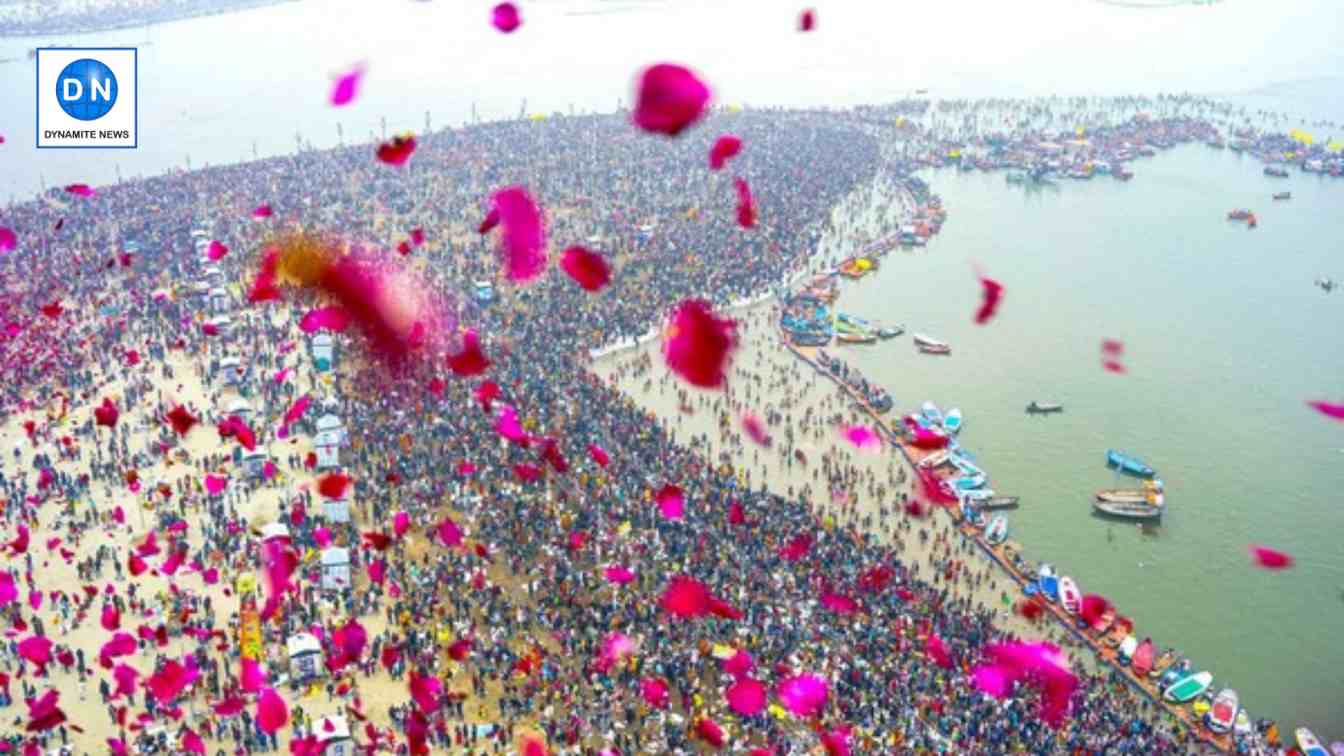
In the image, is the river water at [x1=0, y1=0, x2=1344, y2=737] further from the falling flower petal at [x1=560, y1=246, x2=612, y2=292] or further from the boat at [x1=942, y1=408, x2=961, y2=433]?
the falling flower petal at [x1=560, y1=246, x2=612, y2=292]

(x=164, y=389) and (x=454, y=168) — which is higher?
(x=454, y=168)

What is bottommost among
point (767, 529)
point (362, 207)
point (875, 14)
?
point (767, 529)

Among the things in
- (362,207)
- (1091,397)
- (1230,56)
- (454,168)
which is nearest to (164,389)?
(362,207)

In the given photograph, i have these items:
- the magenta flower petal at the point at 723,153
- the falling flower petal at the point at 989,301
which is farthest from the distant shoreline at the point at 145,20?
the falling flower petal at the point at 989,301

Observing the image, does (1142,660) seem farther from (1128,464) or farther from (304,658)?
(304,658)

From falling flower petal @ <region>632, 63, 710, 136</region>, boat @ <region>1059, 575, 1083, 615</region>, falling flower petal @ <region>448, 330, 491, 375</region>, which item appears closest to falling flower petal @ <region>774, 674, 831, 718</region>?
boat @ <region>1059, 575, 1083, 615</region>

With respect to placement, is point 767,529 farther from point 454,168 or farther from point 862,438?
point 454,168

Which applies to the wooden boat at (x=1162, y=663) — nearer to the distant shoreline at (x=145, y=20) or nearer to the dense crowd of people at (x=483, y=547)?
the dense crowd of people at (x=483, y=547)
